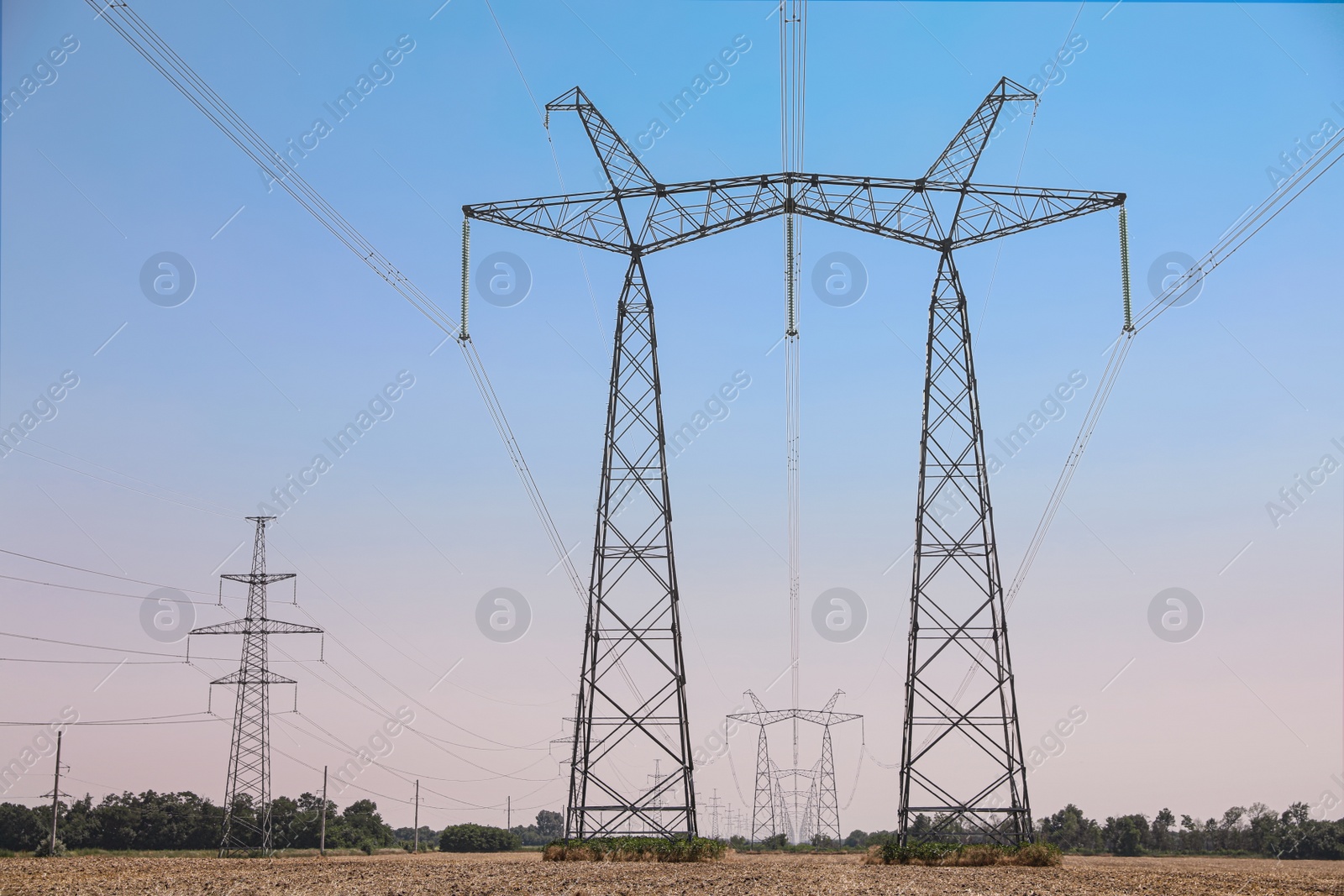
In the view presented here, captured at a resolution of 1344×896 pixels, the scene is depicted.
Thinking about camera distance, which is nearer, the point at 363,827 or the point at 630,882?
the point at 630,882

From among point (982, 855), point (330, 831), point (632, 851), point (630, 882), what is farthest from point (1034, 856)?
point (330, 831)

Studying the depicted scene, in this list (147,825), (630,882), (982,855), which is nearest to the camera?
(630,882)

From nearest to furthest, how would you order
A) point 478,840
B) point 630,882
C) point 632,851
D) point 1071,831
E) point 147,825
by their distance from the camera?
1. point 630,882
2. point 632,851
3. point 147,825
4. point 478,840
5. point 1071,831

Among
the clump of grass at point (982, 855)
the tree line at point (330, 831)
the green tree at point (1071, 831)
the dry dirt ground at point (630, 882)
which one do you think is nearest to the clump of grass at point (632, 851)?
the dry dirt ground at point (630, 882)

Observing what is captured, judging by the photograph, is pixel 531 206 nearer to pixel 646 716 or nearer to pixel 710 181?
pixel 710 181

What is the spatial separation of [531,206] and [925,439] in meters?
17.6

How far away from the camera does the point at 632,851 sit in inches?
1658

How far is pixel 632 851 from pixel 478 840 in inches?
3483

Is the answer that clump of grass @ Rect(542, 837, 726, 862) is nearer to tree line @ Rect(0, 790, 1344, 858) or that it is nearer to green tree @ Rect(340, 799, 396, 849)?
tree line @ Rect(0, 790, 1344, 858)

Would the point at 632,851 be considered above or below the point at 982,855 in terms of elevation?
above

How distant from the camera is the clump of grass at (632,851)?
4194cm

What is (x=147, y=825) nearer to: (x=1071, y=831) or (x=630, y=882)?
(x=630, y=882)

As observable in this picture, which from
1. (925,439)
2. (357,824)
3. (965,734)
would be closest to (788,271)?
(925,439)

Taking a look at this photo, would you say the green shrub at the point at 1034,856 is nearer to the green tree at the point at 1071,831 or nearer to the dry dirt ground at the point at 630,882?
the dry dirt ground at the point at 630,882
